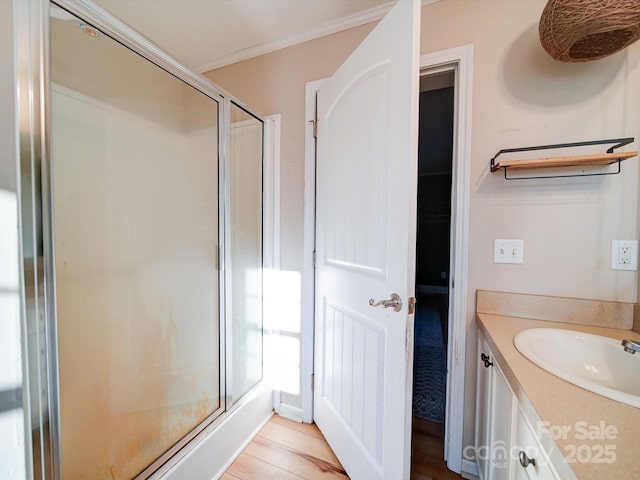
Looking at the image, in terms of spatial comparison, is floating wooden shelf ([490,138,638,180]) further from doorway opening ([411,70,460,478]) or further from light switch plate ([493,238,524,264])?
doorway opening ([411,70,460,478])

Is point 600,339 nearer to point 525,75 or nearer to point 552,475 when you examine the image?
point 552,475

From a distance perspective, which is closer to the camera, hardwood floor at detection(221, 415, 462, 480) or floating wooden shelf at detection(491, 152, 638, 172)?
floating wooden shelf at detection(491, 152, 638, 172)

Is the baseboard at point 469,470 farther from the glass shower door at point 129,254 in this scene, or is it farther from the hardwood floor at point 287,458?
the glass shower door at point 129,254

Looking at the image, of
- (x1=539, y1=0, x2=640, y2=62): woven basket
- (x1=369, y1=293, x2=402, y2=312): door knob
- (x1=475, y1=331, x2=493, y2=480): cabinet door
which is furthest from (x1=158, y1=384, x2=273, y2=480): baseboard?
(x1=539, y1=0, x2=640, y2=62): woven basket

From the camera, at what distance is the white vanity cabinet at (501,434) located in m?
0.63

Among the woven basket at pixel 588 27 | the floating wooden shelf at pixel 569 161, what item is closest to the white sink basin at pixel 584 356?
the floating wooden shelf at pixel 569 161

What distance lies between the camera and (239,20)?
1506 mm

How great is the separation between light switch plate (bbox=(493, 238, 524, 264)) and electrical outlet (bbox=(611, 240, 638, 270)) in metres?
0.31

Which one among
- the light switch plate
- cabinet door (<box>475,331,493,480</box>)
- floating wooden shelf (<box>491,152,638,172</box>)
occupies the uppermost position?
floating wooden shelf (<box>491,152,638,172</box>)

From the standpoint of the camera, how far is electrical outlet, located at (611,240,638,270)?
3.42 ft

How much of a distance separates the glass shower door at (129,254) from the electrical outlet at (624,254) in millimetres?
1855

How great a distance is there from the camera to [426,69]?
1338 millimetres

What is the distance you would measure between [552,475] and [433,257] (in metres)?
4.65

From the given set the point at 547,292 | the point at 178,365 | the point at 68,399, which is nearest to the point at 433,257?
the point at 547,292
